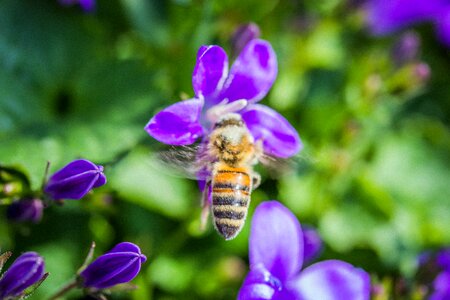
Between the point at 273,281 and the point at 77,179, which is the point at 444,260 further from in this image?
the point at 77,179

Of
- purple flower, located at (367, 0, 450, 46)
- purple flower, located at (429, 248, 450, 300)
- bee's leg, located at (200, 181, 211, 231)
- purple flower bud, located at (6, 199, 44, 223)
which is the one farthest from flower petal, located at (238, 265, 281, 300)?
purple flower, located at (367, 0, 450, 46)

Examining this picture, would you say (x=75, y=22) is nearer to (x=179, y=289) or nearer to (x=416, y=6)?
(x=179, y=289)

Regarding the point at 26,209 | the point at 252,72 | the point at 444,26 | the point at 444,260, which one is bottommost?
the point at 444,260

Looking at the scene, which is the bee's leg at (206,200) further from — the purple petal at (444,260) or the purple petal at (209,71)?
the purple petal at (444,260)

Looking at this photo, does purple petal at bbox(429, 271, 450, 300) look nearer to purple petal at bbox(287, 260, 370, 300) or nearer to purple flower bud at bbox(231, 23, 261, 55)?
purple petal at bbox(287, 260, 370, 300)

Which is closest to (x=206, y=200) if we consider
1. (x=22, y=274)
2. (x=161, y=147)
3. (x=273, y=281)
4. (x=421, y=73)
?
(x=161, y=147)

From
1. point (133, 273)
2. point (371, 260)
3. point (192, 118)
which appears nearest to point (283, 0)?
point (371, 260)

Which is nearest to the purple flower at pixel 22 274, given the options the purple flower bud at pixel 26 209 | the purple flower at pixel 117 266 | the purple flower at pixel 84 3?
the purple flower at pixel 117 266
